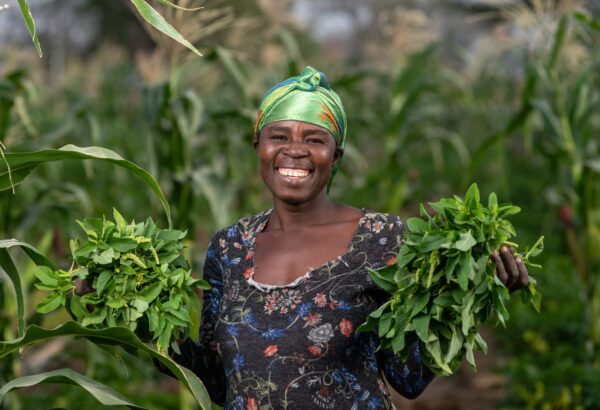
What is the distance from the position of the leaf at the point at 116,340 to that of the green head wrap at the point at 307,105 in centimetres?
54

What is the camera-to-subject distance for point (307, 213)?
1954 mm

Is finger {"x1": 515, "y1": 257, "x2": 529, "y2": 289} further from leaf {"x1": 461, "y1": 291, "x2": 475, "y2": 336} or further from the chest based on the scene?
the chest

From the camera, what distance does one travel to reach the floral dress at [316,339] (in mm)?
1793

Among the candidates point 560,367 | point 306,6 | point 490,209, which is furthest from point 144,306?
point 306,6

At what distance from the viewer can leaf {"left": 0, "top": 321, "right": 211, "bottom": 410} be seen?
1709mm

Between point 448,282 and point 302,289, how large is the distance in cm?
34

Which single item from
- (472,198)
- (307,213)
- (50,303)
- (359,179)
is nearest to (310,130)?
(307,213)

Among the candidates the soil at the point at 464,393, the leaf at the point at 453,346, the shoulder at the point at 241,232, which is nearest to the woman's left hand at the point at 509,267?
the leaf at the point at 453,346

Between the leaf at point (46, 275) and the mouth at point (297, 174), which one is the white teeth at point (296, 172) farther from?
the leaf at point (46, 275)

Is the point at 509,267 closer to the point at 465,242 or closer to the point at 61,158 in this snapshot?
the point at 465,242

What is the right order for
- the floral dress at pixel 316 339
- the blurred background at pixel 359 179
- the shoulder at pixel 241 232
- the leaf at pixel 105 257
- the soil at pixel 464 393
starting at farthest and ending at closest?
the soil at pixel 464 393 < the blurred background at pixel 359 179 < the shoulder at pixel 241 232 < the floral dress at pixel 316 339 < the leaf at pixel 105 257

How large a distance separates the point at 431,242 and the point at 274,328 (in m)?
0.38

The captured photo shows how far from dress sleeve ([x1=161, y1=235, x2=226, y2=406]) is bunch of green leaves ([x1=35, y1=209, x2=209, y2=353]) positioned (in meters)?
0.22

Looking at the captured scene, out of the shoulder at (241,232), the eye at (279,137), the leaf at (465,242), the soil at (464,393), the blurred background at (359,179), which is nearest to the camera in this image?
the leaf at (465,242)
